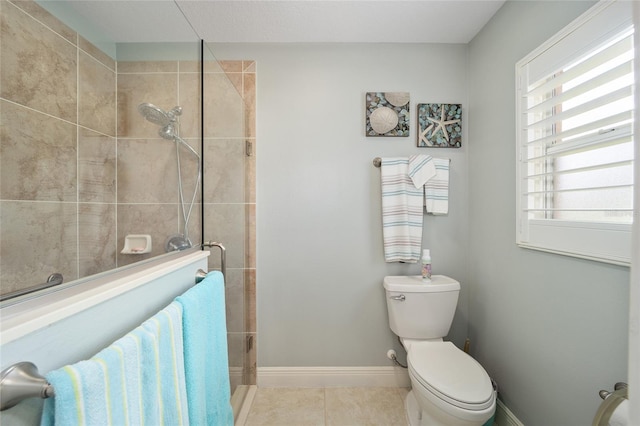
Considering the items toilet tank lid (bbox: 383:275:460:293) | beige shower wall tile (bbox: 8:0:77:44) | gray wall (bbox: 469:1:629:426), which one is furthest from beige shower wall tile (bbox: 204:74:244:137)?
gray wall (bbox: 469:1:629:426)

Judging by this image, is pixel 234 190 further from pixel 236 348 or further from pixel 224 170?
pixel 236 348

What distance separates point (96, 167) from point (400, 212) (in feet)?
4.88

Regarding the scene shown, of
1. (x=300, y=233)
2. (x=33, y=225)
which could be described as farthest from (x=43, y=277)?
(x=300, y=233)

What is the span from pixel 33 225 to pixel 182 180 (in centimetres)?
46

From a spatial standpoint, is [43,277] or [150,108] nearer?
[43,277]

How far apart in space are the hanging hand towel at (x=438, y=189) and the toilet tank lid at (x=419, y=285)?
1.42 feet

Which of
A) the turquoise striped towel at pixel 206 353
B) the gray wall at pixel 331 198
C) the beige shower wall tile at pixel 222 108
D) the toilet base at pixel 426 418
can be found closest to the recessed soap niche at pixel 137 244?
the turquoise striped towel at pixel 206 353

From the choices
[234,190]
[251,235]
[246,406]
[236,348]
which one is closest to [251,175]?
[234,190]

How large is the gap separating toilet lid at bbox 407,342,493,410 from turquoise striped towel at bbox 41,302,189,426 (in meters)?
0.97

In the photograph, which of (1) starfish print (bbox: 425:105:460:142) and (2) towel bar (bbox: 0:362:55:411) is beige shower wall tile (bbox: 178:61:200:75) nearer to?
(2) towel bar (bbox: 0:362:55:411)

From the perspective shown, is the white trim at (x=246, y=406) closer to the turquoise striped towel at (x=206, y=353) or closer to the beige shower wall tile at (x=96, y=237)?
the turquoise striped towel at (x=206, y=353)

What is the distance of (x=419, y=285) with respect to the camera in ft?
4.86

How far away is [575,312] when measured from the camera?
981 mm

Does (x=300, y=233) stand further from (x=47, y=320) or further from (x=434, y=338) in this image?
(x=47, y=320)
